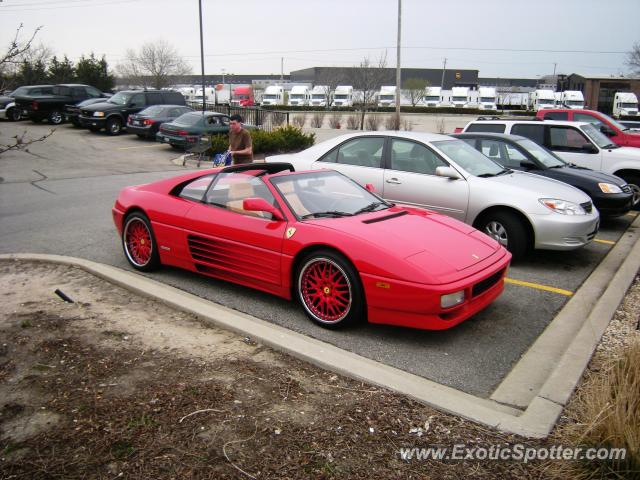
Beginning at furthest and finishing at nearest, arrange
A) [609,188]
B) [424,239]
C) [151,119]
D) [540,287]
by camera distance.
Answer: [151,119] → [609,188] → [540,287] → [424,239]

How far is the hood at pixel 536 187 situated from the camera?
671 centimetres

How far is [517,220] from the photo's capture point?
262 inches

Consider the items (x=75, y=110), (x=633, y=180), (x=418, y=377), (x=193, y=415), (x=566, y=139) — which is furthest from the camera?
(x=75, y=110)

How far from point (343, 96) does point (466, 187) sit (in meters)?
50.9

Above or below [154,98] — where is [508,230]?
below

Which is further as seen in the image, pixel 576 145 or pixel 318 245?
pixel 576 145

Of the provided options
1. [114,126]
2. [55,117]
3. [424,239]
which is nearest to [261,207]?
[424,239]

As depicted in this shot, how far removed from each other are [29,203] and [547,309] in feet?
30.9

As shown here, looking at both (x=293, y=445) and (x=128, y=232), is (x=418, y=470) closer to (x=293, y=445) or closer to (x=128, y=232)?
(x=293, y=445)

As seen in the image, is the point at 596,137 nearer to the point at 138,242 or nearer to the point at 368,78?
the point at 138,242

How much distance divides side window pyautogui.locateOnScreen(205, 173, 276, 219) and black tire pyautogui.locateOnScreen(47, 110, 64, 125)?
23421 mm

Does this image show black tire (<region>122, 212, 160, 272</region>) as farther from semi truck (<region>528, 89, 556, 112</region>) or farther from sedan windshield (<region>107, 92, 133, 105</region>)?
semi truck (<region>528, 89, 556, 112</region>)

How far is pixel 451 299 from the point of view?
4.17 meters

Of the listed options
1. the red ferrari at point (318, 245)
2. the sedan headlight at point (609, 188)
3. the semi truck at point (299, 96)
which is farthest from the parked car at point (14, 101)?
the semi truck at point (299, 96)
